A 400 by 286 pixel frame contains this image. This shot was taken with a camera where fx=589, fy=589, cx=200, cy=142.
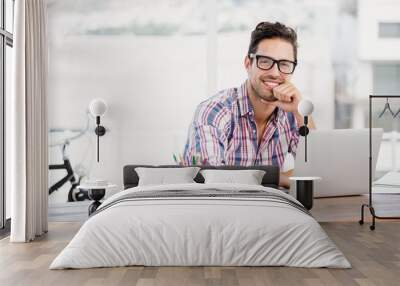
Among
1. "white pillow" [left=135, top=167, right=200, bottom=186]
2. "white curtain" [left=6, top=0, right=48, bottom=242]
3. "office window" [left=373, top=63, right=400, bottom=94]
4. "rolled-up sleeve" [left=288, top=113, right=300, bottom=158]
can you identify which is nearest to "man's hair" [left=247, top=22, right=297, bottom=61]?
"rolled-up sleeve" [left=288, top=113, right=300, bottom=158]

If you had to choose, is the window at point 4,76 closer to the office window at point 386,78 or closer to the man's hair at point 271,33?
the man's hair at point 271,33

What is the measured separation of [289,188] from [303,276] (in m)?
3.51

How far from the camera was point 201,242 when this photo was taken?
15.3 feet

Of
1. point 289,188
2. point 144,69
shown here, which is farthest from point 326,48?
point 144,69

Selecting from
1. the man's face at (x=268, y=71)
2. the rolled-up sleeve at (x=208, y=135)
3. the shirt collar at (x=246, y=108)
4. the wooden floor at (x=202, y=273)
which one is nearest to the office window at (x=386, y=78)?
the man's face at (x=268, y=71)

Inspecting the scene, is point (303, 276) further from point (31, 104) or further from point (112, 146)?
point (112, 146)

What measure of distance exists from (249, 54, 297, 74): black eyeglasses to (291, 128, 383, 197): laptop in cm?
89

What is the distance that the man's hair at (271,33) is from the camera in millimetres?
7766

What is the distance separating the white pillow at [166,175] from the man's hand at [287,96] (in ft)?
4.89

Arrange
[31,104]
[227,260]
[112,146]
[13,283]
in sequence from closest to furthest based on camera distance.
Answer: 1. [13,283]
2. [227,260]
3. [31,104]
4. [112,146]

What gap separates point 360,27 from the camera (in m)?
7.88

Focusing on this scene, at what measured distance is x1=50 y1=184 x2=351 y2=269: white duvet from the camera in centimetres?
462

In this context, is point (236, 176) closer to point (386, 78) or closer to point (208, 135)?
point (208, 135)

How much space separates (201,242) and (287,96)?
143 inches
